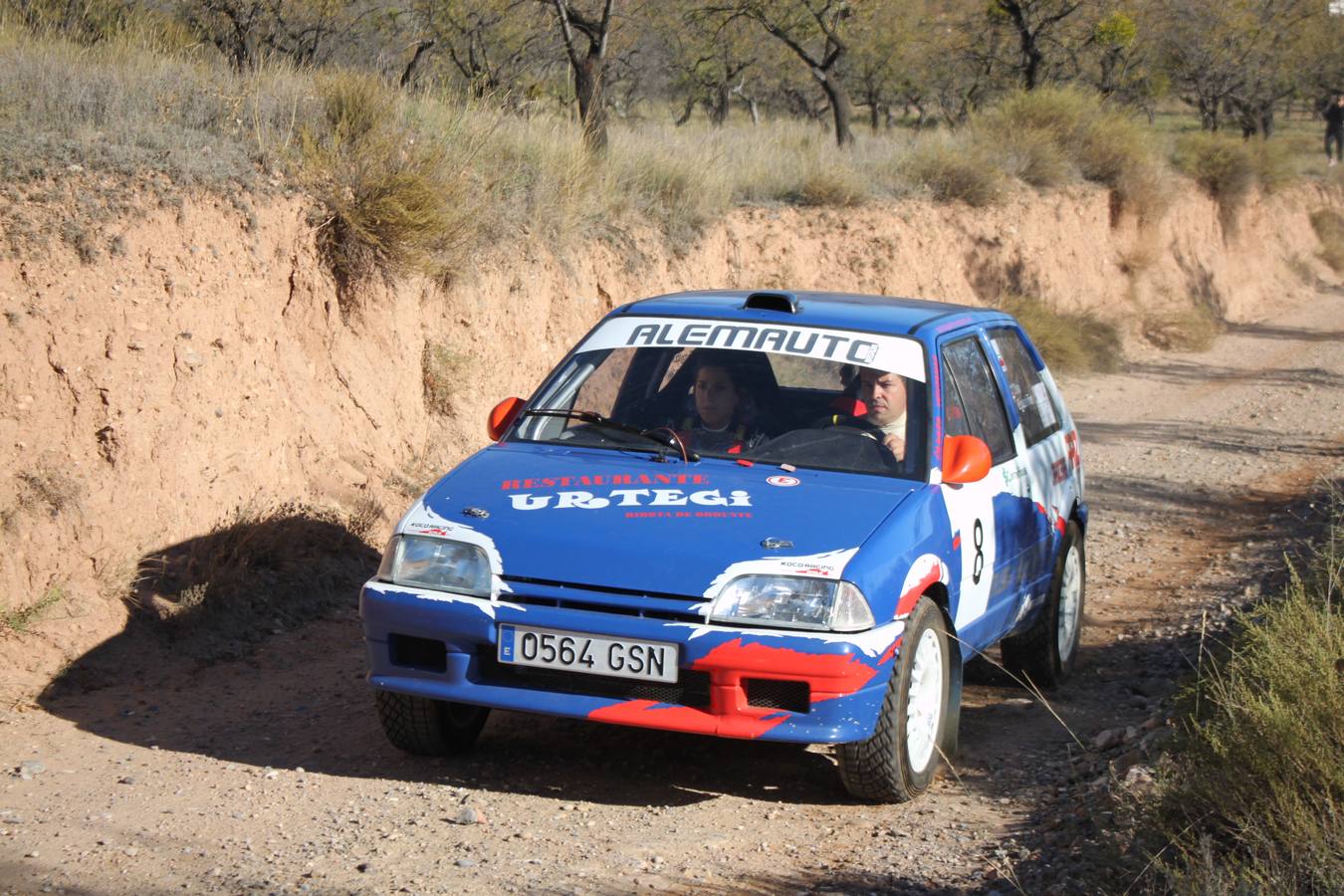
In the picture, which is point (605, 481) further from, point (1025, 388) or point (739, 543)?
point (1025, 388)

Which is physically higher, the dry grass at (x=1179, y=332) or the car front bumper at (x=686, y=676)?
the car front bumper at (x=686, y=676)

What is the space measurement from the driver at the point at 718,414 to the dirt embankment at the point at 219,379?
2.96 m

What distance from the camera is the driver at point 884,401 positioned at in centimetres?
551

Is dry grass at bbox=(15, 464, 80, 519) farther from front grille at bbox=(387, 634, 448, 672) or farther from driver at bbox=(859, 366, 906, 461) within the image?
driver at bbox=(859, 366, 906, 461)

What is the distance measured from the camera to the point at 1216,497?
11359 millimetres

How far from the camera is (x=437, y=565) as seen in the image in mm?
4891

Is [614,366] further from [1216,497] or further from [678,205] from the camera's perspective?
[678,205]

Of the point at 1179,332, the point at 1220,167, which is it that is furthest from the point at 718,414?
the point at 1220,167

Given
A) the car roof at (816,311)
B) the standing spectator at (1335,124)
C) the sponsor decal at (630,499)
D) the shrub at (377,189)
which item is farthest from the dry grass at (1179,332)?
the standing spectator at (1335,124)

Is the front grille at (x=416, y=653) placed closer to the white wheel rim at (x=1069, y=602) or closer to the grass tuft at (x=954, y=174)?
the white wheel rim at (x=1069, y=602)

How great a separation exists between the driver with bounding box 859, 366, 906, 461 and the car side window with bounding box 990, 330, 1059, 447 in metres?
1.02

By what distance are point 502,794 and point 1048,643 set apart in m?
2.79

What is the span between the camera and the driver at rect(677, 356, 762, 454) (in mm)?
5566

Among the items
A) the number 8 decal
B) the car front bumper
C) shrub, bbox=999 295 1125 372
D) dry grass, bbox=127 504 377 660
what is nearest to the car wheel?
the car front bumper
